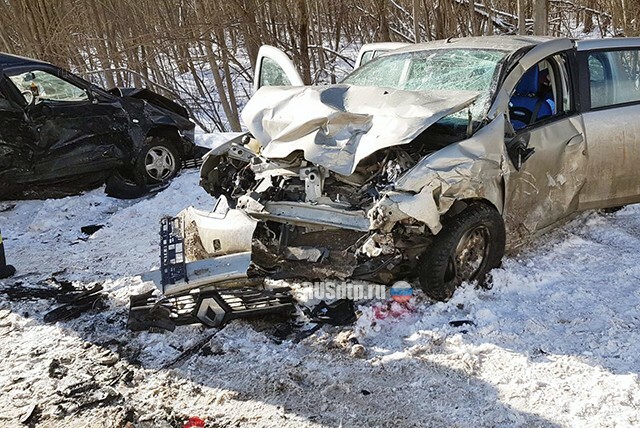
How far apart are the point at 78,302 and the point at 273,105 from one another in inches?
88.9

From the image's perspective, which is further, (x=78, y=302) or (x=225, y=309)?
(x=78, y=302)

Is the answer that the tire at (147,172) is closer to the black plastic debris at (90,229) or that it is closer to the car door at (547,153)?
the black plastic debris at (90,229)

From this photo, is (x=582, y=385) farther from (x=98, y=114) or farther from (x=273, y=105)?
(x=98, y=114)

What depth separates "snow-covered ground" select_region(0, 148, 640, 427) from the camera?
9.96 feet

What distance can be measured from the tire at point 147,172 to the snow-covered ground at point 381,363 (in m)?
2.85

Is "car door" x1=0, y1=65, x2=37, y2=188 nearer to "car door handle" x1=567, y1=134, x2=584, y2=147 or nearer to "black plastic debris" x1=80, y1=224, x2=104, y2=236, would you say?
"black plastic debris" x1=80, y1=224, x2=104, y2=236

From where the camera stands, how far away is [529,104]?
5094mm

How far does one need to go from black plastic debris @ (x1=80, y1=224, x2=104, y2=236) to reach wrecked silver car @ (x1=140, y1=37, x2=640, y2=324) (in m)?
2.00

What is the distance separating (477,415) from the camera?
9.69ft

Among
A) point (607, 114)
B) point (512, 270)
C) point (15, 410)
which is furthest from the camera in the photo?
point (607, 114)

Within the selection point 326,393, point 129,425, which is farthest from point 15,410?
point 326,393

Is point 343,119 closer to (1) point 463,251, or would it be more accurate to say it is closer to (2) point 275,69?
(1) point 463,251

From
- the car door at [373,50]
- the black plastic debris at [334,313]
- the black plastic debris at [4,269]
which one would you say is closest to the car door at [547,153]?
the black plastic debris at [334,313]

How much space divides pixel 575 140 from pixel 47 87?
6.01 m
